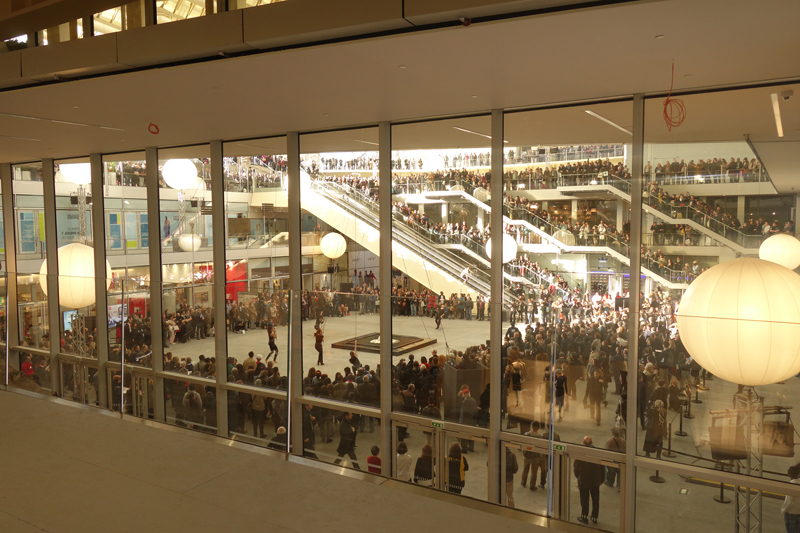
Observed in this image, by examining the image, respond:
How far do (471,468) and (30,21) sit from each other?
353 cm

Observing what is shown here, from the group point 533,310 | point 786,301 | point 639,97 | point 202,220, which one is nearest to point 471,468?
point 533,310

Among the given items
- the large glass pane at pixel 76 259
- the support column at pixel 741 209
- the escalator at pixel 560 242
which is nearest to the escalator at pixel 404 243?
the escalator at pixel 560 242

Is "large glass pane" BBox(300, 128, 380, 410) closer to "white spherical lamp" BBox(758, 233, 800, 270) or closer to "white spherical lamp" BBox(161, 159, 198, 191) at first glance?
"white spherical lamp" BBox(161, 159, 198, 191)

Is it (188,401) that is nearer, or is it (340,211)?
(188,401)

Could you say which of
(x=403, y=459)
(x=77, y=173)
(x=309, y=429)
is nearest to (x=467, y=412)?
(x=403, y=459)

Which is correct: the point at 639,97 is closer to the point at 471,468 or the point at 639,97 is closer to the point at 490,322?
the point at 490,322

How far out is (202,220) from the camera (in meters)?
9.48

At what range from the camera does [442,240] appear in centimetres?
718

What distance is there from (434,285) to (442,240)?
613mm

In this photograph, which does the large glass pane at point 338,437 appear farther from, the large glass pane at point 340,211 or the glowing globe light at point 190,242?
the glowing globe light at point 190,242

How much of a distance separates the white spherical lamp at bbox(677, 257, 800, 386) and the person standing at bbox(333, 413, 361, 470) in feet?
8.48

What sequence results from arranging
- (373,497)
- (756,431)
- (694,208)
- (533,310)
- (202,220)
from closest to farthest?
(373,497) → (756,431) → (533,310) → (694,208) → (202,220)

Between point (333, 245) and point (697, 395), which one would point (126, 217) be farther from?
point (697, 395)

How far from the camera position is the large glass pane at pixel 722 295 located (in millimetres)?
2930
